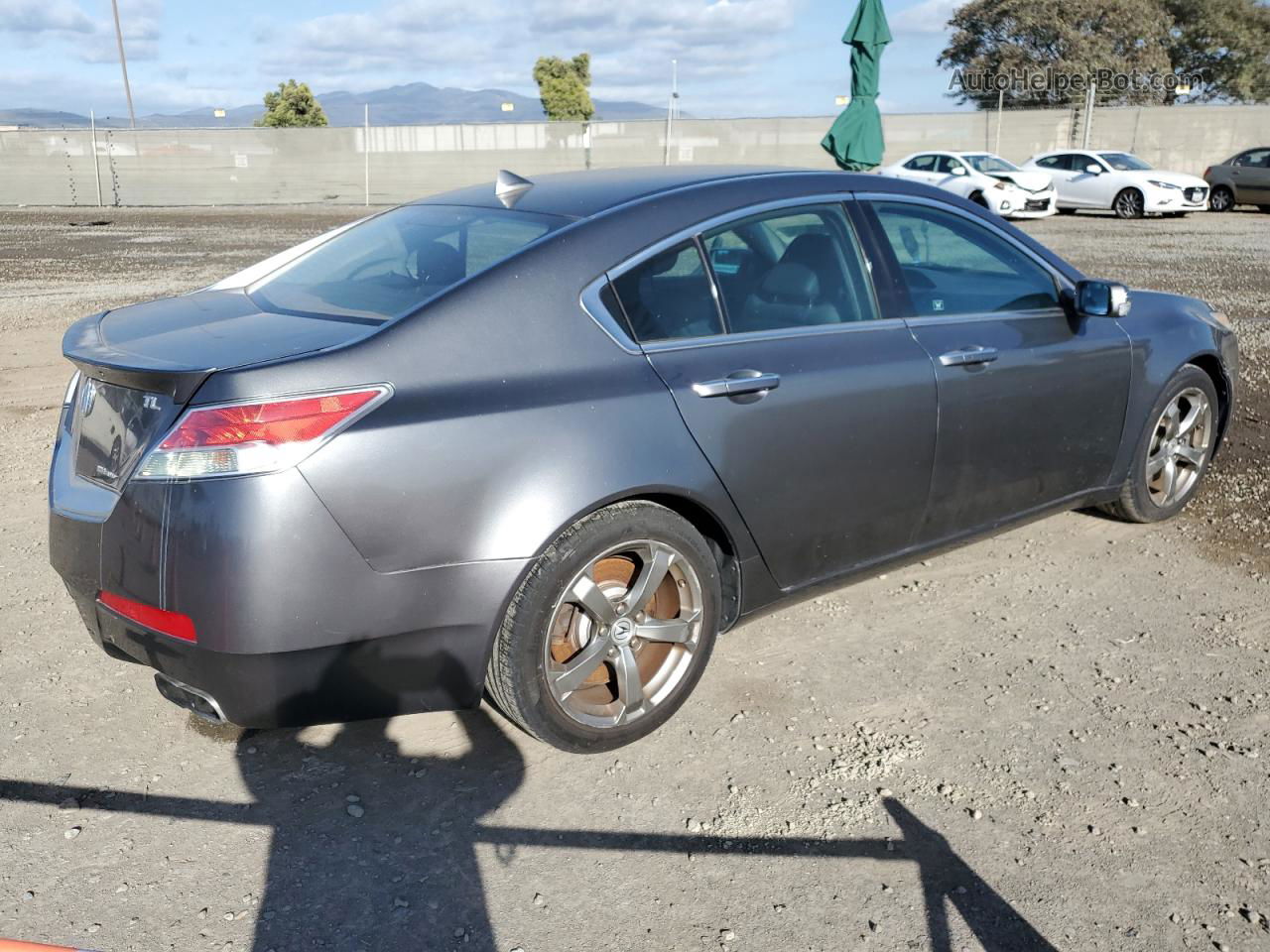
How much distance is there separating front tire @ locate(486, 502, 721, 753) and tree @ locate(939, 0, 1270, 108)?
155 ft

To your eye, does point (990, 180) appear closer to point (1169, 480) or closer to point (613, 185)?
point (1169, 480)

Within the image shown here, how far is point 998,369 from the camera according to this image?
3.91 m

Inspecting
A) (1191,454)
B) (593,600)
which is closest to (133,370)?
(593,600)

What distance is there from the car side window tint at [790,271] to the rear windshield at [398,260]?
0.54 meters

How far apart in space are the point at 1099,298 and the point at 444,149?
31.4m

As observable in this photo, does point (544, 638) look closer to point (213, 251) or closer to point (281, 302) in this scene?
point (281, 302)

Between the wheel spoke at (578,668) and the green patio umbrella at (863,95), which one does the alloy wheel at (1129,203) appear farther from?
the wheel spoke at (578,668)

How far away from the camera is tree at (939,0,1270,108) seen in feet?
161

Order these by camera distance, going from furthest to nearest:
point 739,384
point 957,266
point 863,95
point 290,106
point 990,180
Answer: point 290,106
point 990,180
point 863,95
point 957,266
point 739,384

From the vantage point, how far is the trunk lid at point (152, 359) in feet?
8.85

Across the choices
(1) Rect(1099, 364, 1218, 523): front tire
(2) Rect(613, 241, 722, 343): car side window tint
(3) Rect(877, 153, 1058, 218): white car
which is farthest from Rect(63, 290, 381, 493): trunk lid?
(3) Rect(877, 153, 1058, 218): white car

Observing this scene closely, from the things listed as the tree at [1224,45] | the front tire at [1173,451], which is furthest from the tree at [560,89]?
the front tire at [1173,451]

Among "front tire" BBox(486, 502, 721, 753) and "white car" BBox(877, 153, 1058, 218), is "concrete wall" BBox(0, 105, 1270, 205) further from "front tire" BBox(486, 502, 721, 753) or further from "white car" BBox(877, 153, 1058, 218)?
"front tire" BBox(486, 502, 721, 753)

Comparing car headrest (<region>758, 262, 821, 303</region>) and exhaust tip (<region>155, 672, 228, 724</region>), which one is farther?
car headrest (<region>758, 262, 821, 303</region>)
